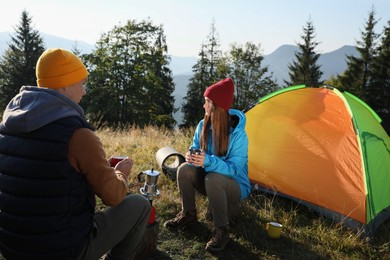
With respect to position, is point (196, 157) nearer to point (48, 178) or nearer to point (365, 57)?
point (48, 178)

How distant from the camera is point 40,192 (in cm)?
169

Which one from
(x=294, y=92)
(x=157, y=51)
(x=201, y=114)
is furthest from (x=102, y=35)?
(x=294, y=92)

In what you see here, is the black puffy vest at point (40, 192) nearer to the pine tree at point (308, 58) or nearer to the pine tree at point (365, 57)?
the pine tree at point (365, 57)

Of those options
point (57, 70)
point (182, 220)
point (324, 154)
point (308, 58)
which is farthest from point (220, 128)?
point (308, 58)

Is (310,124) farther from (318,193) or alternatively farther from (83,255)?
(83,255)

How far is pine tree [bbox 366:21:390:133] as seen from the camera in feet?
77.1

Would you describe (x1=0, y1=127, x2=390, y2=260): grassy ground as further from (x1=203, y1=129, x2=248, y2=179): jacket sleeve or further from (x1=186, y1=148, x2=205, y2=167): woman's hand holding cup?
(x1=186, y1=148, x2=205, y2=167): woman's hand holding cup

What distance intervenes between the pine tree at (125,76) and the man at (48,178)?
23.3m

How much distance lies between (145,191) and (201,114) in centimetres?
2900

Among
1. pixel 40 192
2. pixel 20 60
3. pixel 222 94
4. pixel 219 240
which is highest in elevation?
pixel 20 60

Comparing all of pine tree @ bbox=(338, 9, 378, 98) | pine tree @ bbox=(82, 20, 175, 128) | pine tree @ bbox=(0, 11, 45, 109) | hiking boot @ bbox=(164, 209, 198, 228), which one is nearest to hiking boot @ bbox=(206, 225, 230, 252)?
hiking boot @ bbox=(164, 209, 198, 228)

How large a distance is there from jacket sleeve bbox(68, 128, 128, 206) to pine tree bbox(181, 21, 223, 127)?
30.2 meters

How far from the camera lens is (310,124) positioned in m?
4.60

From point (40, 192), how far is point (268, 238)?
8.49 feet
